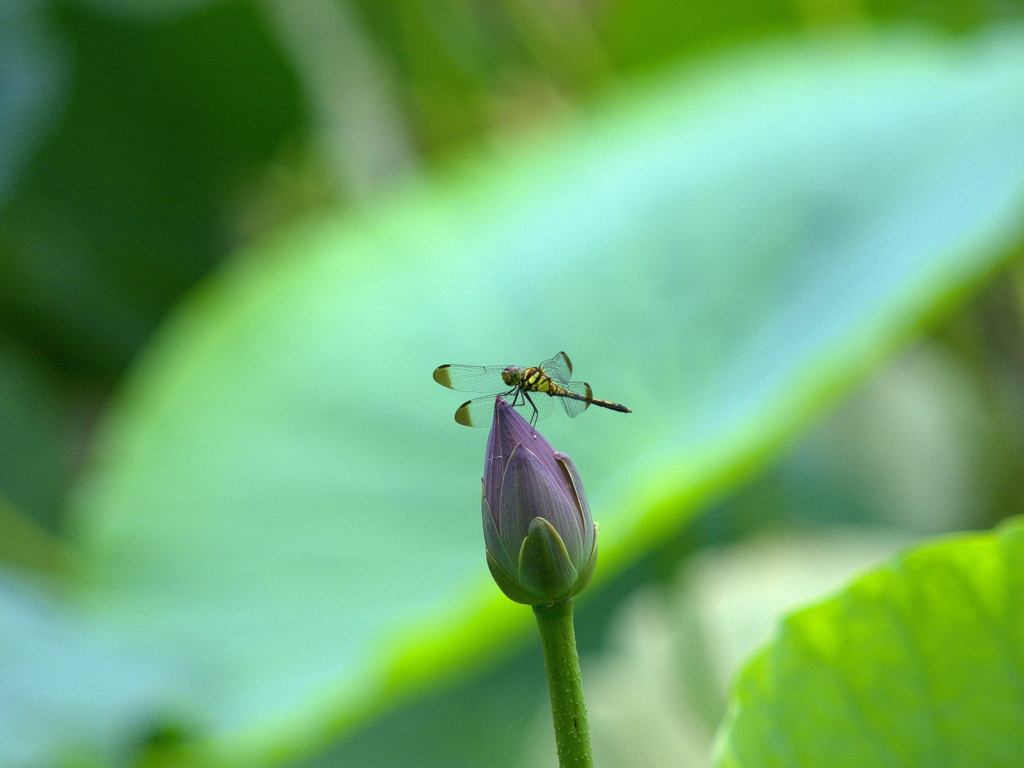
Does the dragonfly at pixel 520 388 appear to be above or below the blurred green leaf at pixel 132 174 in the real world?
below

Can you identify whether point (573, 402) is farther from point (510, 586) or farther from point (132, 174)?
point (132, 174)

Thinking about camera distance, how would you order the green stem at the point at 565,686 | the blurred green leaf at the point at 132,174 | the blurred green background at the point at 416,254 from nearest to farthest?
the green stem at the point at 565,686
the blurred green background at the point at 416,254
the blurred green leaf at the point at 132,174

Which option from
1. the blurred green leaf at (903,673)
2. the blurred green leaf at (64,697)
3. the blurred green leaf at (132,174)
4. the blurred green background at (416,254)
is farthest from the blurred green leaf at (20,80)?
the blurred green leaf at (903,673)

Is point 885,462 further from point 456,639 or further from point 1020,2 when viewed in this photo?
point 456,639

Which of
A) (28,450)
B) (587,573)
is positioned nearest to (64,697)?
(587,573)

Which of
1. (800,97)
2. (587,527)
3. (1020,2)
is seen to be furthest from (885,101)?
(587,527)

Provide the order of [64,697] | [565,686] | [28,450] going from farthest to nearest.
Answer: [28,450]
[64,697]
[565,686]

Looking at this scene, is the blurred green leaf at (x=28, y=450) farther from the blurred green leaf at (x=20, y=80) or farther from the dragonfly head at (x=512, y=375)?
the dragonfly head at (x=512, y=375)
